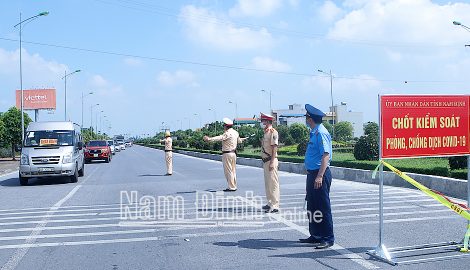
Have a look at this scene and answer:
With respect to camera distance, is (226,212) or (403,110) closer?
(403,110)

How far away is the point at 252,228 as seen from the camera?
26.5ft

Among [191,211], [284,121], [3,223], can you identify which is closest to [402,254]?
[191,211]

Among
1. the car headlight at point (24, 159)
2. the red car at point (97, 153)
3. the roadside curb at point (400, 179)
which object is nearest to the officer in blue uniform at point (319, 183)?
the roadside curb at point (400, 179)

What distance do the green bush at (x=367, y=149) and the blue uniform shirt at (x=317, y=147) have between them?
46.2ft

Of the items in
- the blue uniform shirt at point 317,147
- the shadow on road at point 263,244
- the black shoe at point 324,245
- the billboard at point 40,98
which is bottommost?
the shadow on road at point 263,244

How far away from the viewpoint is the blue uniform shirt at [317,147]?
265 inches

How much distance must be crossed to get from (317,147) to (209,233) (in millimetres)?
2239

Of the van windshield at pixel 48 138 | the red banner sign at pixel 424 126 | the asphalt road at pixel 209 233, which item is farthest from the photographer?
the van windshield at pixel 48 138

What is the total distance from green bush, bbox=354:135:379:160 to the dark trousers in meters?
14.2

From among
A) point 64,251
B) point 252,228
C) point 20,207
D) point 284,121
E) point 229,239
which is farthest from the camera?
point 284,121

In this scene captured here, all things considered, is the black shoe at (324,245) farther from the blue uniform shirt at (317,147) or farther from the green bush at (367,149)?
the green bush at (367,149)

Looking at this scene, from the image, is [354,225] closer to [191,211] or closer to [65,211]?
[191,211]

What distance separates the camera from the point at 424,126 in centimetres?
661

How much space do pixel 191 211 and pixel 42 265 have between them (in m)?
4.15
